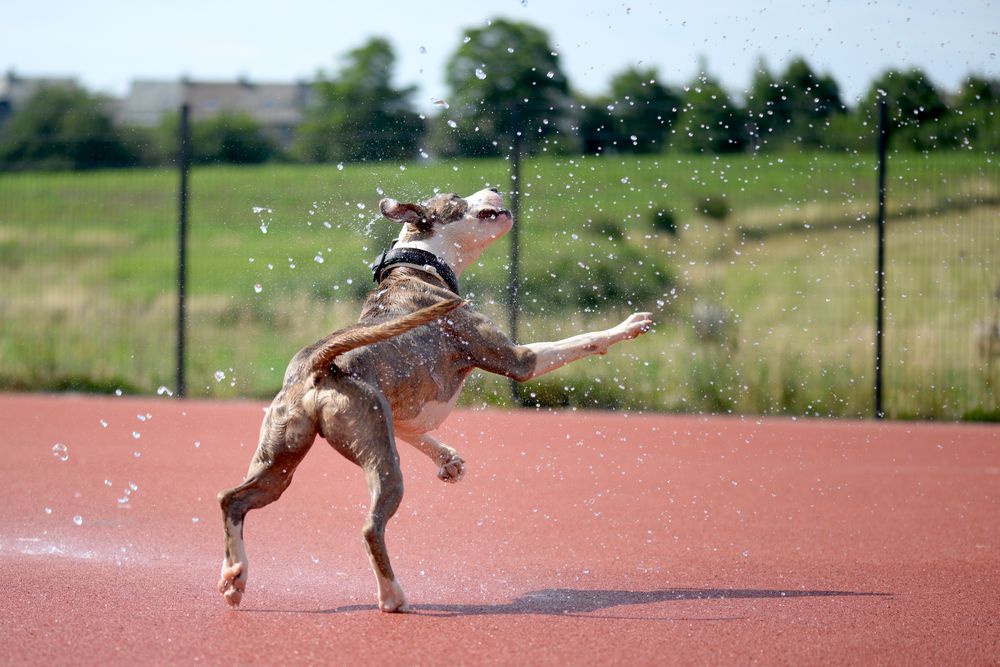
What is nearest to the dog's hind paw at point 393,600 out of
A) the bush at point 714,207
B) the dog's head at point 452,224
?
the dog's head at point 452,224

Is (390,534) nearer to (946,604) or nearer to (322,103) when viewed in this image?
(946,604)

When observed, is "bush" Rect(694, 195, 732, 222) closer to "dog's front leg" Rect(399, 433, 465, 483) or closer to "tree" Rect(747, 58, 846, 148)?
"tree" Rect(747, 58, 846, 148)

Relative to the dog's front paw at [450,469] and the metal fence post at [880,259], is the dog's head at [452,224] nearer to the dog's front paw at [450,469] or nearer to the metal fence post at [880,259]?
the dog's front paw at [450,469]

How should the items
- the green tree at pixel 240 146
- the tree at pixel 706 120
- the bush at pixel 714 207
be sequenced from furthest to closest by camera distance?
the bush at pixel 714 207 < the green tree at pixel 240 146 < the tree at pixel 706 120

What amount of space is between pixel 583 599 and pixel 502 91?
9.61m

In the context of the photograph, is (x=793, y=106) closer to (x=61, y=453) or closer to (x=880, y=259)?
(x=880, y=259)

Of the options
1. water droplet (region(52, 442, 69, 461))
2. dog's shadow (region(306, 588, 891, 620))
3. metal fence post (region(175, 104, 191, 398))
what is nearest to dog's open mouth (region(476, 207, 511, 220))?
dog's shadow (region(306, 588, 891, 620))

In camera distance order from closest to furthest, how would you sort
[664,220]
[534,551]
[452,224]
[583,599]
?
1. [583,599]
2. [452,224]
3. [534,551]
4. [664,220]

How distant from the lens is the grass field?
12.1 meters

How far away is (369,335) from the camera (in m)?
4.89

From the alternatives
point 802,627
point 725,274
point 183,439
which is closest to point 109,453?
point 183,439

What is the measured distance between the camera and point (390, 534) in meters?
6.43

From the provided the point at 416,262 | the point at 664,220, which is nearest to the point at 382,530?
the point at 416,262

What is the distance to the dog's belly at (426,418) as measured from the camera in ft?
17.5
